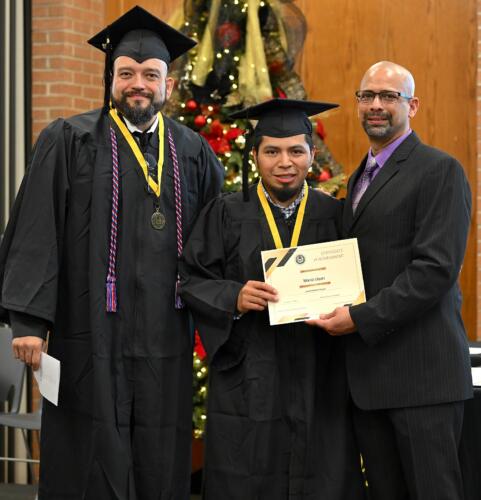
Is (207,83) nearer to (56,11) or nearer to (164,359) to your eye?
(56,11)

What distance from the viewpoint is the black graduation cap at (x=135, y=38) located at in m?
3.93

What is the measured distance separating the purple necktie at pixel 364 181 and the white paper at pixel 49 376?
1.25m

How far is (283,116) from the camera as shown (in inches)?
152

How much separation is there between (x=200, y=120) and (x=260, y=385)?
2.49 metres

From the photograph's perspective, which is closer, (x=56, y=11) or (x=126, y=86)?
(x=126, y=86)

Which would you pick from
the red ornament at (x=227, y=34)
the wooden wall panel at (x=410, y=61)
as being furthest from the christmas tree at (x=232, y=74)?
A: the wooden wall panel at (x=410, y=61)

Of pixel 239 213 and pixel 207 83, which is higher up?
pixel 207 83

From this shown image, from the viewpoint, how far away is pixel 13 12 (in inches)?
259

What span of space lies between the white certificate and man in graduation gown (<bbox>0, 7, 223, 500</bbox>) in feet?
1.53

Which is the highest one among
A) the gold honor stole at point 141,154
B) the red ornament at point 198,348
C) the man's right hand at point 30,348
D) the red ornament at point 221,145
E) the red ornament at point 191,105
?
the red ornament at point 191,105

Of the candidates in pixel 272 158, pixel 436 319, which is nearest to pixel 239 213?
pixel 272 158

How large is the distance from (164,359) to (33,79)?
335cm

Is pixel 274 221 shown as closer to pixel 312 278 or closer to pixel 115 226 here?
pixel 312 278

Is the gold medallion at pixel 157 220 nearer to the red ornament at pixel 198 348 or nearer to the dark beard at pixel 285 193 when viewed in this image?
the dark beard at pixel 285 193
